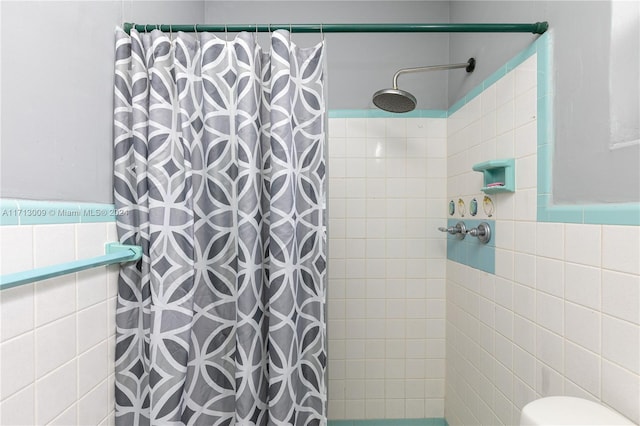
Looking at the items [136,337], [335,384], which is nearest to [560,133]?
[136,337]

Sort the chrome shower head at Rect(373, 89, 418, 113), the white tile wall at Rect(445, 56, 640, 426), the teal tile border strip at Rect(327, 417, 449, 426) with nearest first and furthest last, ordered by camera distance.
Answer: the white tile wall at Rect(445, 56, 640, 426), the chrome shower head at Rect(373, 89, 418, 113), the teal tile border strip at Rect(327, 417, 449, 426)

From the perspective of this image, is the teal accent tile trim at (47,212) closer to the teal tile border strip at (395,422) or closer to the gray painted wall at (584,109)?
the gray painted wall at (584,109)

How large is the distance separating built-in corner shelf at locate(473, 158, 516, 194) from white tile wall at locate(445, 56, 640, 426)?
24 mm

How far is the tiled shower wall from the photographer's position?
1.69m

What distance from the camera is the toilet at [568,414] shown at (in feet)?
2.06

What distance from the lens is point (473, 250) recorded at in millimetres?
1402

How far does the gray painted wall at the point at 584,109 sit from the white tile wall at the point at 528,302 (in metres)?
0.09

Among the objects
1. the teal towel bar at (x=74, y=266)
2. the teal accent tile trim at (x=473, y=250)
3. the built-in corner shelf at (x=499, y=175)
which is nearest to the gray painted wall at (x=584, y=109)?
the built-in corner shelf at (x=499, y=175)

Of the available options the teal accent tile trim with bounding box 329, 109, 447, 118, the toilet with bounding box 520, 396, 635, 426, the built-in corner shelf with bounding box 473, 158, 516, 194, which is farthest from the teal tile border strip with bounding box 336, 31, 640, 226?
the teal accent tile trim with bounding box 329, 109, 447, 118

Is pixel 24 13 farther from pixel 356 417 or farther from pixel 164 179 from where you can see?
pixel 356 417

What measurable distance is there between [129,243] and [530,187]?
1306mm

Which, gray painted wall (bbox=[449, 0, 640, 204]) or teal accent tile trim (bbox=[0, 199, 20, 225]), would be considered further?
gray painted wall (bbox=[449, 0, 640, 204])

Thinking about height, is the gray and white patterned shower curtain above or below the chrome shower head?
below

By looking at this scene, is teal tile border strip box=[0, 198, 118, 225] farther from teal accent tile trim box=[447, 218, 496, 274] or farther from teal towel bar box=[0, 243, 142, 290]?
teal accent tile trim box=[447, 218, 496, 274]
